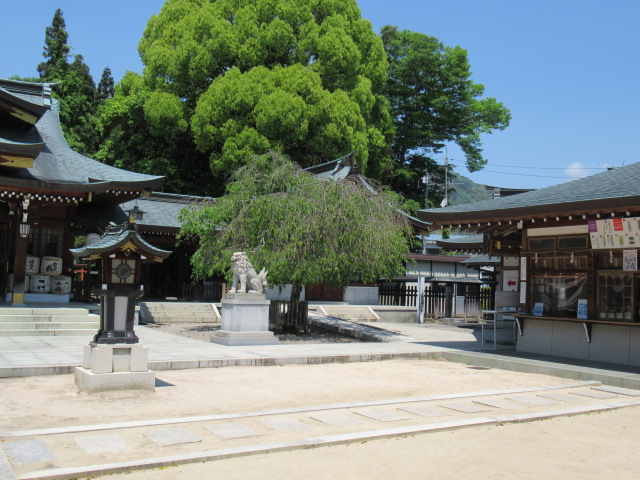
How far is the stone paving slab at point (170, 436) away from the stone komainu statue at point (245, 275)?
8.58 metres

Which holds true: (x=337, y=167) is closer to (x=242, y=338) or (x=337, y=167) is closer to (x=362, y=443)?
(x=242, y=338)

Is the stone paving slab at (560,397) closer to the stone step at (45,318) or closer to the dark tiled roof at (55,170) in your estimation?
the stone step at (45,318)

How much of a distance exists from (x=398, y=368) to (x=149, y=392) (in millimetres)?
5776

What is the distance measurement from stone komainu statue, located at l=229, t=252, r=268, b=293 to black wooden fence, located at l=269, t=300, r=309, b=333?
9.42 ft

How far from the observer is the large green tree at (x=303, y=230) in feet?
51.3

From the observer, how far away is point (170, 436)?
6.40 m

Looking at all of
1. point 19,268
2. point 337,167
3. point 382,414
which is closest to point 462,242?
point 337,167

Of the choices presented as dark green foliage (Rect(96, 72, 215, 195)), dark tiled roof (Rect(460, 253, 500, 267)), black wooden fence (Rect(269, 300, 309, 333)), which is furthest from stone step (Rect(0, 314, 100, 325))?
dark tiled roof (Rect(460, 253, 500, 267))

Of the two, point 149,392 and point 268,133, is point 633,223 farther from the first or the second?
point 268,133

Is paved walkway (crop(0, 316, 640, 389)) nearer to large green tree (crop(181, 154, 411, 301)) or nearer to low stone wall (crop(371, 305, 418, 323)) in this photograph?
large green tree (crop(181, 154, 411, 301))

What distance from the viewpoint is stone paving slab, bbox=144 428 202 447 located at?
619cm

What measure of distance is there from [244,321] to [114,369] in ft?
20.5

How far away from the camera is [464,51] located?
37.5m

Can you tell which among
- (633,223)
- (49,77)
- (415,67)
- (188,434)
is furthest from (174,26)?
(188,434)
